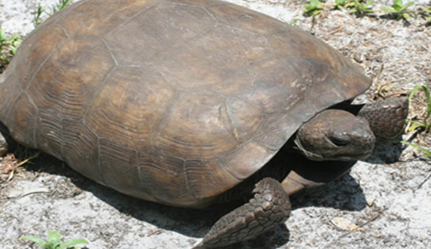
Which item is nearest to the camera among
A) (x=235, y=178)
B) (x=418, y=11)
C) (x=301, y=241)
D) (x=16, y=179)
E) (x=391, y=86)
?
(x=235, y=178)

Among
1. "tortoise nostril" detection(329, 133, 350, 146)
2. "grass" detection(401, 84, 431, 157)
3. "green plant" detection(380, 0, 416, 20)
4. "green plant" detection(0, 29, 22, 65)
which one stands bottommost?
"grass" detection(401, 84, 431, 157)

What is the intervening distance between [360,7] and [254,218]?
2.79 m

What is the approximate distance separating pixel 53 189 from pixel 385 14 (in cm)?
321

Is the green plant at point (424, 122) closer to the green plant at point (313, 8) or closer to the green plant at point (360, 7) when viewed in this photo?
the green plant at point (360, 7)

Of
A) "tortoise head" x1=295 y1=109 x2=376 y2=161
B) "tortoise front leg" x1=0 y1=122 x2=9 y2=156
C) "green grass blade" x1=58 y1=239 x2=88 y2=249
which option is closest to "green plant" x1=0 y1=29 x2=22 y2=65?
"tortoise front leg" x1=0 y1=122 x2=9 y2=156

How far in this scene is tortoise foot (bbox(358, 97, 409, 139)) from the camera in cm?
392

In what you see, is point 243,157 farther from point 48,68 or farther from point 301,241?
point 48,68

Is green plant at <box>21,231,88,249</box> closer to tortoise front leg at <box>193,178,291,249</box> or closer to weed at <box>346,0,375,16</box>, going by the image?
tortoise front leg at <box>193,178,291,249</box>

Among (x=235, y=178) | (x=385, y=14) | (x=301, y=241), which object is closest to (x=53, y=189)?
(x=235, y=178)

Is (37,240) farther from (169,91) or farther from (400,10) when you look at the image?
(400,10)

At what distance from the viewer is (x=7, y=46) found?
5.16 metres

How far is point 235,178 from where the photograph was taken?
3273mm

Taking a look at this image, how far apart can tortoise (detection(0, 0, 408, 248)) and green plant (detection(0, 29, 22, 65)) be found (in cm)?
100

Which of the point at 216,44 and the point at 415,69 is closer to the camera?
the point at 216,44
